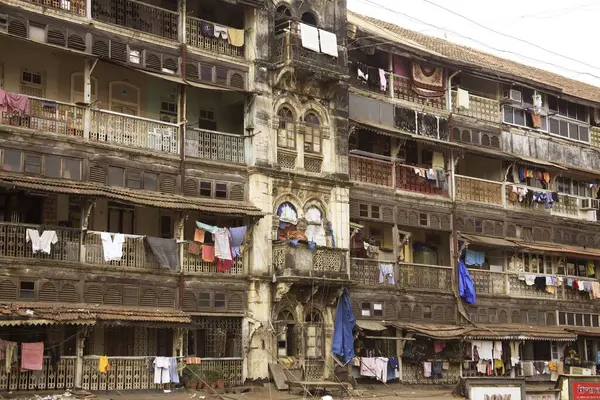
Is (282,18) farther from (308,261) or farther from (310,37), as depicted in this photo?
(308,261)

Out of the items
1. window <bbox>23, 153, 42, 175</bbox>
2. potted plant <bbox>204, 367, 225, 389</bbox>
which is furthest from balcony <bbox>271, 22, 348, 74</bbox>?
potted plant <bbox>204, 367, 225, 389</bbox>

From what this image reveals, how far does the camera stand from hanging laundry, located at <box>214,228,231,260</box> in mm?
29188

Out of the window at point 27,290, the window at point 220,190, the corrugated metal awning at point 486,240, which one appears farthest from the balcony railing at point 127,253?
the corrugated metal awning at point 486,240

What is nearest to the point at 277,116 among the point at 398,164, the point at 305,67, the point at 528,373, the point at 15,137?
the point at 305,67

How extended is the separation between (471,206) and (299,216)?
8831 millimetres

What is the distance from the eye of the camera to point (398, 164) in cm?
3584

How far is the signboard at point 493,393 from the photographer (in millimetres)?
25125

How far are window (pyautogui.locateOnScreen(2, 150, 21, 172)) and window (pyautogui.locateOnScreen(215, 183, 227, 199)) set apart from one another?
21.2 feet

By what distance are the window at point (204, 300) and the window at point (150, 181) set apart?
3461 millimetres

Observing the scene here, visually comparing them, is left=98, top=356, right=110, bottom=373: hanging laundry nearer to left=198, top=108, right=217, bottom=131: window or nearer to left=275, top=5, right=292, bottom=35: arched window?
left=198, top=108, right=217, bottom=131: window

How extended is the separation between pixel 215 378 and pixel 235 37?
10.7 m

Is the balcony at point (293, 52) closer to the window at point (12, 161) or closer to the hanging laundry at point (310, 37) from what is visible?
the hanging laundry at point (310, 37)

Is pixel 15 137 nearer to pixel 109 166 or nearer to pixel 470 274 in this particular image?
pixel 109 166

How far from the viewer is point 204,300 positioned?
96.1ft
